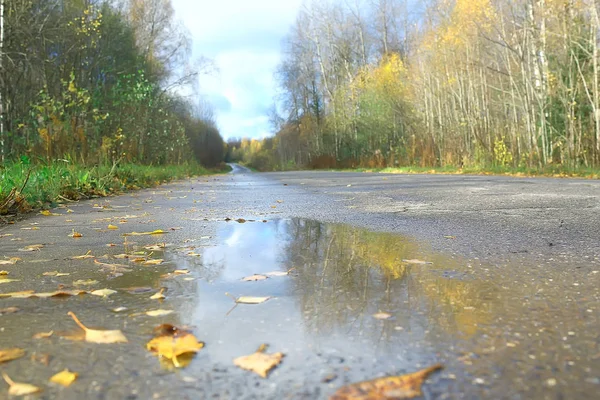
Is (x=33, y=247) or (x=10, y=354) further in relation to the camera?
(x=33, y=247)

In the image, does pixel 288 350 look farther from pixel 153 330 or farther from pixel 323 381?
pixel 153 330

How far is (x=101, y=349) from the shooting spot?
1.45 m

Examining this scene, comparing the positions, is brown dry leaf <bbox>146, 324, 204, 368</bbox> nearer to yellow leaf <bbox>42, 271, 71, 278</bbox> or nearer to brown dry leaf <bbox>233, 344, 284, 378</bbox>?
brown dry leaf <bbox>233, 344, 284, 378</bbox>

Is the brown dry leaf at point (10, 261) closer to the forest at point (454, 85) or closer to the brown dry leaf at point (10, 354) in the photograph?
the brown dry leaf at point (10, 354)

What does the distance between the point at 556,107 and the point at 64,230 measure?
1569 cm

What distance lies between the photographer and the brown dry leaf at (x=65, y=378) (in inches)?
48.4

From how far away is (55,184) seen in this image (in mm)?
6926

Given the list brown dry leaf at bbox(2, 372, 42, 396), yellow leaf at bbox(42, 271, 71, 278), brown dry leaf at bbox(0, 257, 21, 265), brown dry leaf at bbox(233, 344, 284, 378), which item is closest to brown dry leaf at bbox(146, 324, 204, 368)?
brown dry leaf at bbox(233, 344, 284, 378)

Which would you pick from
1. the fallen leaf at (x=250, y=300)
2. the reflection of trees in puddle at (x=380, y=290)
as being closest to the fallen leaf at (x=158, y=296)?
the fallen leaf at (x=250, y=300)

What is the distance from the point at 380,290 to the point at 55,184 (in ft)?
20.1

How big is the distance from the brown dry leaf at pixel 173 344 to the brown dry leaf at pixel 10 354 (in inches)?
13.5

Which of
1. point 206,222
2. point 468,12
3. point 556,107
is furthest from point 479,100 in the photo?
point 206,222

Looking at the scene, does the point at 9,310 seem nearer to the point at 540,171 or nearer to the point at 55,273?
the point at 55,273

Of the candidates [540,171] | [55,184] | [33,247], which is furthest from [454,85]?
[33,247]
